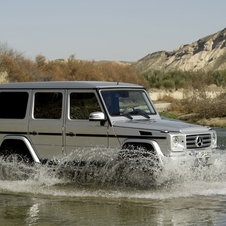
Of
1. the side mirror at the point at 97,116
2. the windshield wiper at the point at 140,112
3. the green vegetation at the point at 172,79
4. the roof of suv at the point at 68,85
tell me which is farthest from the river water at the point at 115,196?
the green vegetation at the point at 172,79

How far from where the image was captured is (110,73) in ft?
252

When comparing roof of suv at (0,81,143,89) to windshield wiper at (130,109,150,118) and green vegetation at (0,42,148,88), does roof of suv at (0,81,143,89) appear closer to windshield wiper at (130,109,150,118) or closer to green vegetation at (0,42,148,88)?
windshield wiper at (130,109,150,118)

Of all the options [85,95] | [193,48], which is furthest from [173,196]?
[193,48]

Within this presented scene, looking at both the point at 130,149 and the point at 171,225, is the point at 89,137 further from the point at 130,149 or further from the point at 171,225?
the point at 171,225

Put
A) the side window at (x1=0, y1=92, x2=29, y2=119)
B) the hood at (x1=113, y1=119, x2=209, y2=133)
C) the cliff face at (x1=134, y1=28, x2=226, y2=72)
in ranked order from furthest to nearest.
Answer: the cliff face at (x1=134, y1=28, x2=226, y2=72), the side window at (x1=0, y1=92, x2=29, y2=119), the hood at (x1=113, y1=119, x2=209, y2=133)

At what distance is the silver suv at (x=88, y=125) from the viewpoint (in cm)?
1166

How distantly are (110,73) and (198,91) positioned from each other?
1172 inches

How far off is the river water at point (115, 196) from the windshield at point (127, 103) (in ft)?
3.69

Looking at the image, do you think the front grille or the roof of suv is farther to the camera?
the roof of suv

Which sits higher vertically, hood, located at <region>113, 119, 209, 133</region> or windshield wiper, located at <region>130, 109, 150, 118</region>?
windshield wiper, located at <region>130, 109, 150, 118</region>

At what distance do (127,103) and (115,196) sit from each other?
1.99 metres

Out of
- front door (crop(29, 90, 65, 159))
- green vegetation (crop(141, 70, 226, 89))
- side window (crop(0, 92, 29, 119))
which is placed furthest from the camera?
green vegetation (crop(141, 70, 226, 89))

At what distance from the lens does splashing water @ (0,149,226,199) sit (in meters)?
11.5

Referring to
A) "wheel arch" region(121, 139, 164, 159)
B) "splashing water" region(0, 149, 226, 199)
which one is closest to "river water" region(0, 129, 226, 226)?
"splashing water" region(0, 149, 226, 199)
